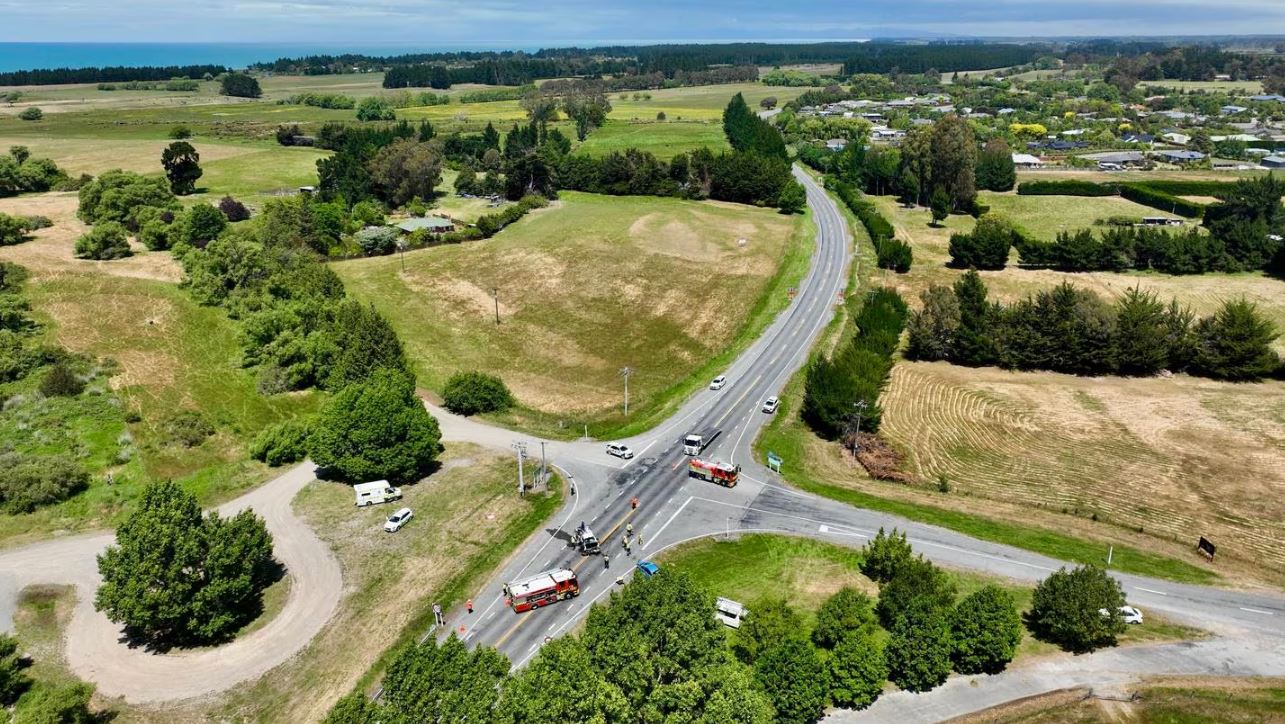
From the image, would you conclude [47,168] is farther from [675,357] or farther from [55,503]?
[675,357]

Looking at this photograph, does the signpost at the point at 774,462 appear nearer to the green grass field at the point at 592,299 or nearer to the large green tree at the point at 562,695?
the green grass field at the point at 592,299

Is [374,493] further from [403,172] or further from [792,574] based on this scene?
[403,172]

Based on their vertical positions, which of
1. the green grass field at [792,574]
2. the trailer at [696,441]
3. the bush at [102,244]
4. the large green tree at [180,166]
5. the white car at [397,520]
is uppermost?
the large green tree at [180,166]

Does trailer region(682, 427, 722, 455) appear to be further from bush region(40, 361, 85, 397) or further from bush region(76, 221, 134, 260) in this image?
bush region(76, 221, 134, 260)

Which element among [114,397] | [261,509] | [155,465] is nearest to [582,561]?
[261,509]

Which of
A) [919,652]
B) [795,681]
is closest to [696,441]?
[919,652]

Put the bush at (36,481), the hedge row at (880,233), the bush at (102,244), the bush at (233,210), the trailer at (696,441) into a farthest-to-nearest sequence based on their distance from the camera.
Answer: the bush at (233,210) → the hedge row at (880,233) → the bush at (102,244) → the trailer at (696,441) → the bush at (36,481)

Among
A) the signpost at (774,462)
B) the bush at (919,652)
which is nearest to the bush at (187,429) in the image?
the signpost at (774,462)
